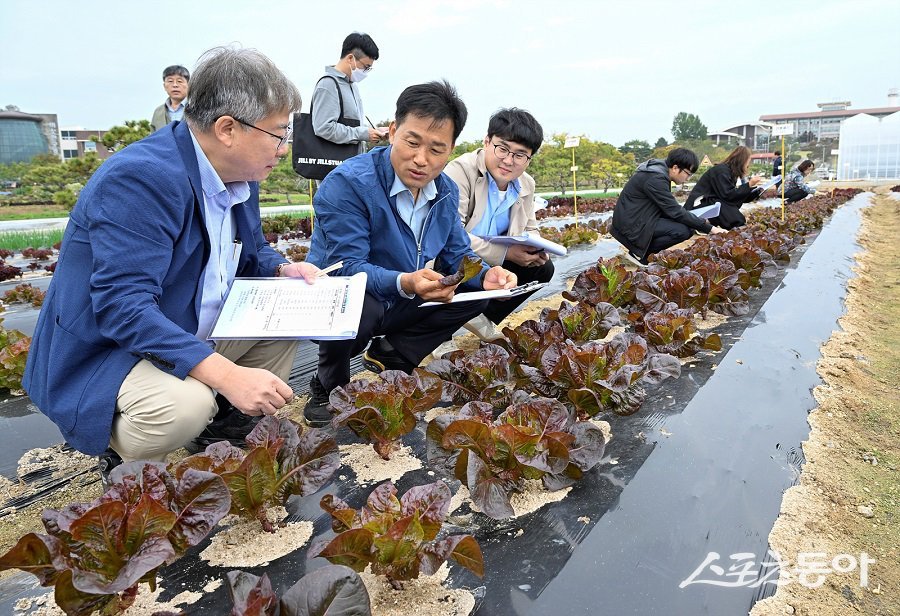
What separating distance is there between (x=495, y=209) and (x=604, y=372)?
1721mm

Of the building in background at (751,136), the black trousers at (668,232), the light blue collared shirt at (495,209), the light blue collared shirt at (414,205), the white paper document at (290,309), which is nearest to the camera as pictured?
the white paper document at (290,309)

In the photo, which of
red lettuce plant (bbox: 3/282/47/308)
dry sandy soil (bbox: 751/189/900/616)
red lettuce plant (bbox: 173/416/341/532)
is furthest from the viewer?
red lettuce plant (bbox: 3/282/47/308)

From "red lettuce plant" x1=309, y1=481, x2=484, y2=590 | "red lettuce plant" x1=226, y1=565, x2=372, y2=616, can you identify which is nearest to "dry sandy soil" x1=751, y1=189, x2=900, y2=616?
"red lettuce plant" x1=309, y1=481, x2=484, y2=590

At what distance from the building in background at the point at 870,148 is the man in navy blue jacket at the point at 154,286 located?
5062 centimetres

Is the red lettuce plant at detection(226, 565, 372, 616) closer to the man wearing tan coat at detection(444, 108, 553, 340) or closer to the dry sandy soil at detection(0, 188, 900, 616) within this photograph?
the dry sandy soil at detection(0, 188, 900, 616)

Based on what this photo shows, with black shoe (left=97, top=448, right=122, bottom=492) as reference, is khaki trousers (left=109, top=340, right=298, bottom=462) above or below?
above

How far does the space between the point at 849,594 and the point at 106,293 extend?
2069 millimetres

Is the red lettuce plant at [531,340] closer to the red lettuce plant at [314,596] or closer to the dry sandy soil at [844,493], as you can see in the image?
the dry sandy soil at [844,493]

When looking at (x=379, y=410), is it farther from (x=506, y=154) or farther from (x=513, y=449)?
(x=506, y=154)

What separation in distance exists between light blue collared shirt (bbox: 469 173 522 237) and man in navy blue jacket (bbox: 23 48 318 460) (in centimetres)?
196

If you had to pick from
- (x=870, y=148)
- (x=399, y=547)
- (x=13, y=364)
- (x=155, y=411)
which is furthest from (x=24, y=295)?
(x=870, y=148)

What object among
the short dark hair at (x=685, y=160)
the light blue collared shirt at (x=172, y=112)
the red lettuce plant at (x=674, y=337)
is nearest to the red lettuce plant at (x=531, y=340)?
the red lettuce plant at (x=674, y=337)

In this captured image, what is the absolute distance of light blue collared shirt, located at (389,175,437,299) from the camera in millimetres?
2605

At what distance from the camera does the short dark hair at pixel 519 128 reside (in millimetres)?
3342
